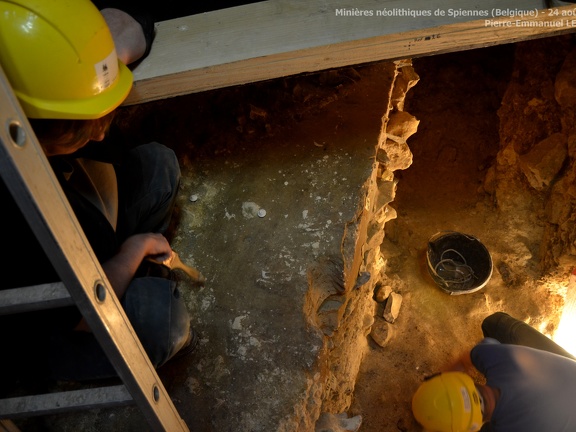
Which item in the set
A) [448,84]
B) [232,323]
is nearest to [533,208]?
[448,84]

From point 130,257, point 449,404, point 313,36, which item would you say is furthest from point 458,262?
point 130,257

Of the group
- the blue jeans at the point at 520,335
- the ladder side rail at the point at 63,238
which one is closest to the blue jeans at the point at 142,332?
the ladder side rail at the point at 63,238

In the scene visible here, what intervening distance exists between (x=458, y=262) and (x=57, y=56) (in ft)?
12.9

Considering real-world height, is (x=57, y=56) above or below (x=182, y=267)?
above

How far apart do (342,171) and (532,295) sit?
2711 mm

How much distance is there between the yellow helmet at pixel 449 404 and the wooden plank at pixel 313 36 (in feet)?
7.07

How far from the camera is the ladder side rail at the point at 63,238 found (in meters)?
0.92

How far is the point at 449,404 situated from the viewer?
9.88 ft

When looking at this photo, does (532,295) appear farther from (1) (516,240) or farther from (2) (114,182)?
(2) (114,182)

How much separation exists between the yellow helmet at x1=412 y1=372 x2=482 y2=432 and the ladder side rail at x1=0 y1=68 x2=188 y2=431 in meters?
2.29

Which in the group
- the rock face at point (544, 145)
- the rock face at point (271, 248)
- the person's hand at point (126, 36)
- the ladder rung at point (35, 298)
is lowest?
the rock face at point (544, 145)

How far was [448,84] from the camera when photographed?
4.95 meters

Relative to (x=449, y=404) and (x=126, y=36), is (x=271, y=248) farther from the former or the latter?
(x=449, y=404)

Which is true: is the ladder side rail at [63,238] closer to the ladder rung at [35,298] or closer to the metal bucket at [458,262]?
the ladder rung at [35,298]
